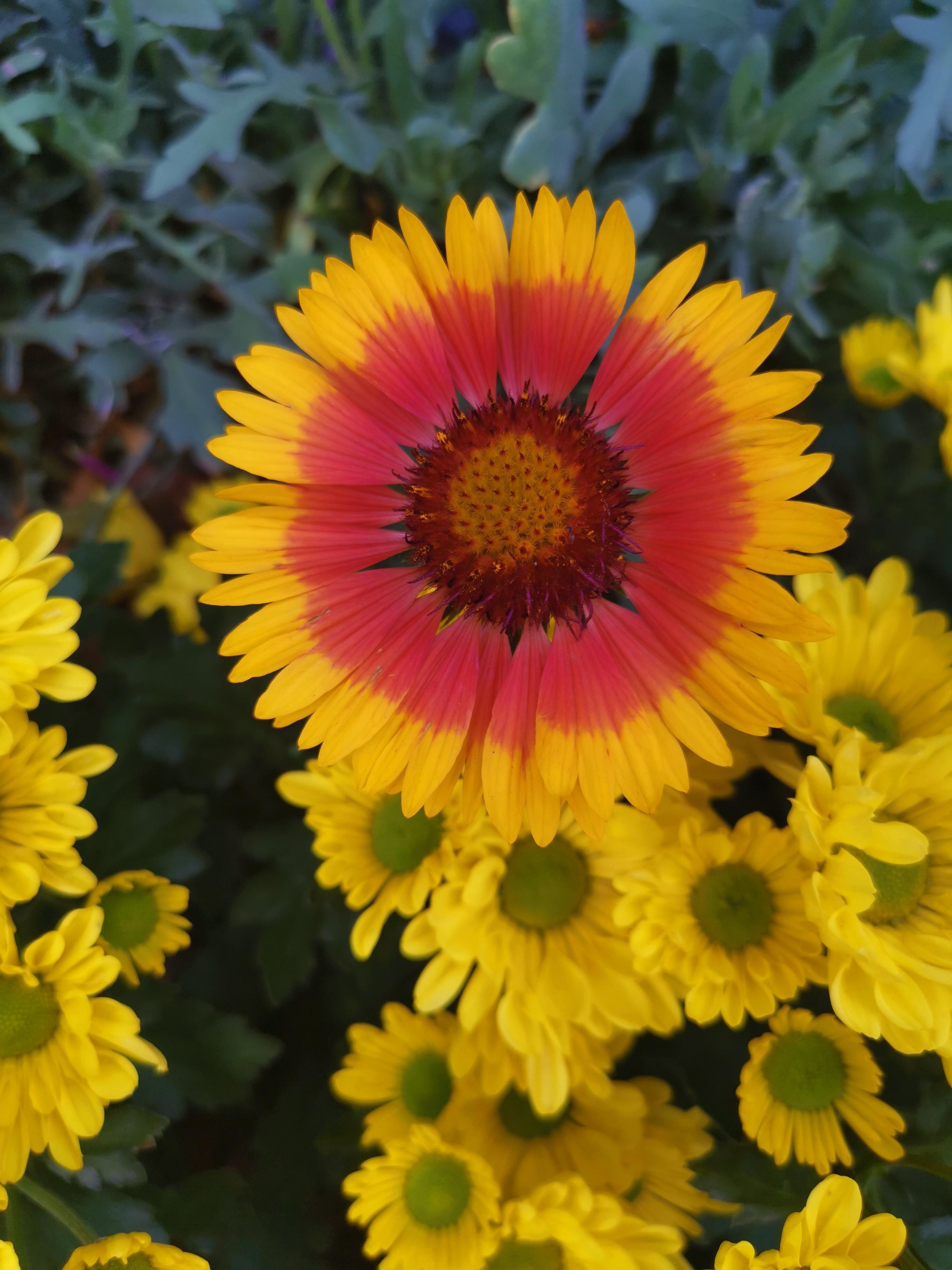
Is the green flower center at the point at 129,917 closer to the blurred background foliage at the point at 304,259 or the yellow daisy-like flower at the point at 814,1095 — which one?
the blurred background foliage at the point at 304,259

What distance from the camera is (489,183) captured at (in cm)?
125

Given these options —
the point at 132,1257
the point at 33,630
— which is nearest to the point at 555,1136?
the point at 132,1257

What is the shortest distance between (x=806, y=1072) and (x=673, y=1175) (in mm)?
200

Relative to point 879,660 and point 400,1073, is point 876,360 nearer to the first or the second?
point 879,660

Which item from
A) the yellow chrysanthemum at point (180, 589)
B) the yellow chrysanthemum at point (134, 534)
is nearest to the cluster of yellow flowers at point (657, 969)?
the yellow chrysanthemum at point (180, 589)

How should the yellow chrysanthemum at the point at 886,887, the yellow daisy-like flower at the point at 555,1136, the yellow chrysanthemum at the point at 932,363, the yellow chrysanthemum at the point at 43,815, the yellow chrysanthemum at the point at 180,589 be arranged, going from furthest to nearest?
the yellow chrysanthemum at the point at 180,589 → the yellow chrysanthemum at the point at 932,363 → the yellow daisy-like flower at the point at 555,1136 → the yellow chrysanthemum at the point at 43,815 → the yellow chrysanthemum at the point at 886,887

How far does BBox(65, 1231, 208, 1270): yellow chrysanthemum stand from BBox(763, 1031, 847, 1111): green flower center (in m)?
0.46

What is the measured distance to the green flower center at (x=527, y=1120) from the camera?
2.98ft

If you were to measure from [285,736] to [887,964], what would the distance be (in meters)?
0.74

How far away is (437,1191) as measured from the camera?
0.79m

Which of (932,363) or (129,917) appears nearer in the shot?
(129,917)

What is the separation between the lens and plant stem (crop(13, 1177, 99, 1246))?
761 millimetres

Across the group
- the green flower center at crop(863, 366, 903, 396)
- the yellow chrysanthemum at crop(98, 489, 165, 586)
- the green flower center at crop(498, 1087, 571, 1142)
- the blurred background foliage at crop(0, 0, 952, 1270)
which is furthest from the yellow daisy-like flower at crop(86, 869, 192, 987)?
the green flower center at crop(863, 366, 903, 396)

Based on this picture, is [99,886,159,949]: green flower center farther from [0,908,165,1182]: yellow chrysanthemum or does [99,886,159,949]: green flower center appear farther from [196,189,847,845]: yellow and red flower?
[196,189,847,845]: yellow and red flower
